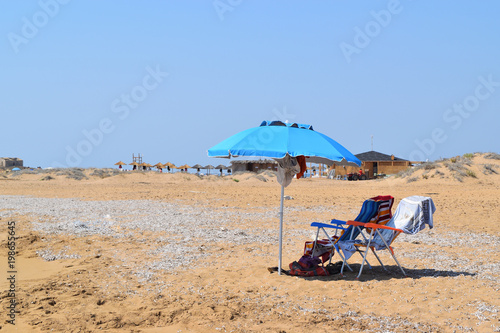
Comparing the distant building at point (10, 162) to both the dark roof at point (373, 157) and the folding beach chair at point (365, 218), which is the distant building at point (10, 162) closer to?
the dark roof at point (373, 157)

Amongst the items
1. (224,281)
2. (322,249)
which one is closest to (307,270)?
(322,249)

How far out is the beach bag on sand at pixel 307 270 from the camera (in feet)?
19.5

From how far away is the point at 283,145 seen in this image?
5355 mm

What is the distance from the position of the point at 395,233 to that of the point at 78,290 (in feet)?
13.9

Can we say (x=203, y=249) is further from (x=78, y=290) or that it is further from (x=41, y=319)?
(x=41, y=319)

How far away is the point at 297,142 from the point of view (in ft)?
18.0

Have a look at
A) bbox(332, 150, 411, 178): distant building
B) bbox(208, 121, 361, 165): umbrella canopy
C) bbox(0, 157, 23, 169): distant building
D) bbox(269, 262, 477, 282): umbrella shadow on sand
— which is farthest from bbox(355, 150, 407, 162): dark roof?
bbox(0, 157, 23, 169): distant building

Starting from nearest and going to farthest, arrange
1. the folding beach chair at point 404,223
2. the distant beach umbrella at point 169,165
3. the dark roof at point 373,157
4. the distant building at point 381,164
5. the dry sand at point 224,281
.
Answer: the dry sand at point 224,281
the folding beach chair at point 404,223
the distant building at point 381,164
the dark roof at point 373,157
the distant beach umbrella at point 169,165

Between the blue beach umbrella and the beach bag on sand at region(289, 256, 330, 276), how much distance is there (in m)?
1.19

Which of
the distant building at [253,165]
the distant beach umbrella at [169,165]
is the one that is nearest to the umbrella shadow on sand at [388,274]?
the distant building at [253,165]

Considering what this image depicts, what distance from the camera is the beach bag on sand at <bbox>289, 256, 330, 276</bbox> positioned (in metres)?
5.96

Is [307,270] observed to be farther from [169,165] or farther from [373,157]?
[169,165]

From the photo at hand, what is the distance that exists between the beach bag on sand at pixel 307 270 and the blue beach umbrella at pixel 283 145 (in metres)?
1.19

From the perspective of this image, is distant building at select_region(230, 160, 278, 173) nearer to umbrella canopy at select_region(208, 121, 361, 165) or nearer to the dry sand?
the dry sand
